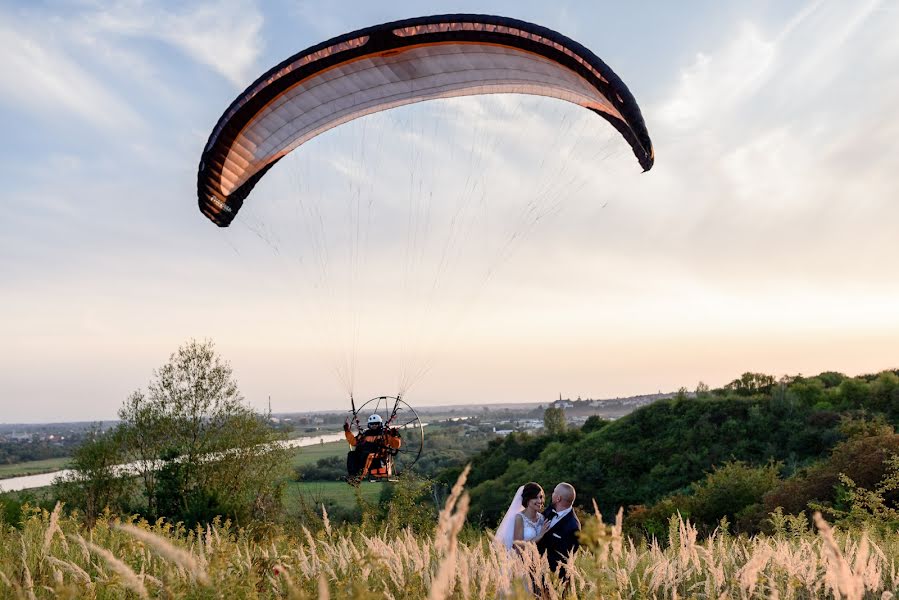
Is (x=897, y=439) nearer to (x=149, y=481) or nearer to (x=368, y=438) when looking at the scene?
(x=368, y=438)

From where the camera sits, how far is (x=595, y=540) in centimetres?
176

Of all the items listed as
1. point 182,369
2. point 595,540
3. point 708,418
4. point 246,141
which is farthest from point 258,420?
point 595,540

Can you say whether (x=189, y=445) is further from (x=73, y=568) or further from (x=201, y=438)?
(x=73, y=568)

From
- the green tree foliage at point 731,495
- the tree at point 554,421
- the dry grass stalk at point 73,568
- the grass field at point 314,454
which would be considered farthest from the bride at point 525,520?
the tree at point 554,421

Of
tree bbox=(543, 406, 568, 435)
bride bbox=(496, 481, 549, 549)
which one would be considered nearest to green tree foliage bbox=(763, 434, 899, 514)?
bride bbox=(496, 481, 549, 549)

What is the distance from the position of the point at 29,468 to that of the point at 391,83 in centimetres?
13276

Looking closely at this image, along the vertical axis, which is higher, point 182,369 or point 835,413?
point 182,369

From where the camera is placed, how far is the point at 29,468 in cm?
11631

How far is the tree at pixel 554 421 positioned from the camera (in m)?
46.8

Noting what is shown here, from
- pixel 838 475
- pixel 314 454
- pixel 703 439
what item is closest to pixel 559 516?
pixel 838 475

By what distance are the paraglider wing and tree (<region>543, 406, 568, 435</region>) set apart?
37275mm

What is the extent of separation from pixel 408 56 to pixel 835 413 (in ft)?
96.9

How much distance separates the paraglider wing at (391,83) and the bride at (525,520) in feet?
17.1

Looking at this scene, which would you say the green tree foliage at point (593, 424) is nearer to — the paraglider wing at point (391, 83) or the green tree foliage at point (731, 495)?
the green tree foliage at point (731, 495)
